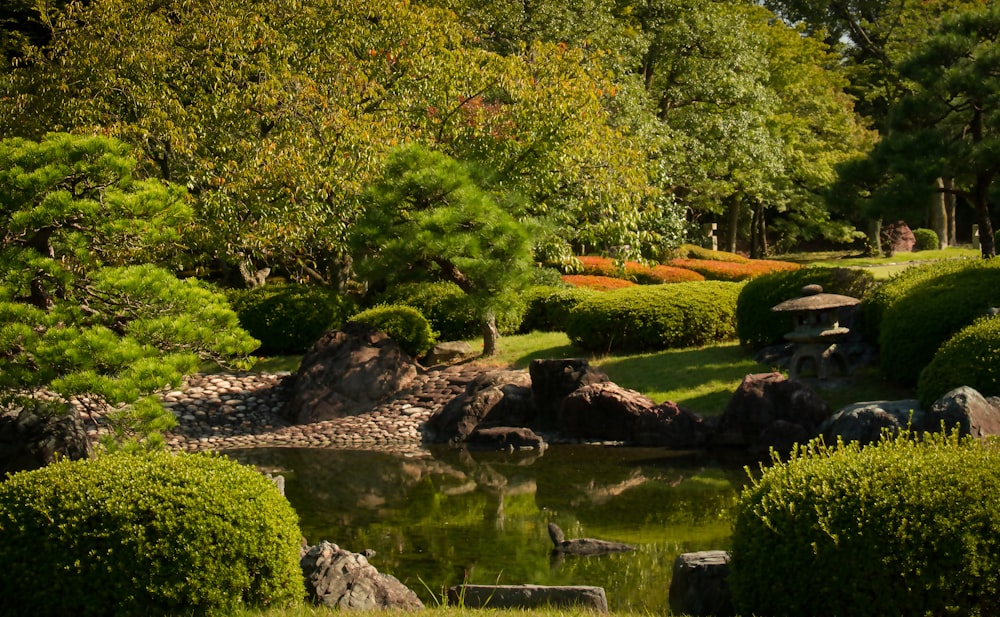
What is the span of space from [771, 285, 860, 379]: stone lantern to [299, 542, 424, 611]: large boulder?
32.0 feet

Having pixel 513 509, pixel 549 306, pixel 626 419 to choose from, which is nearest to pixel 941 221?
pixel 549 306

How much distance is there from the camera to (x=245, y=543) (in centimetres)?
610

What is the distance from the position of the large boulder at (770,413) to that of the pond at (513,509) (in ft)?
2.03

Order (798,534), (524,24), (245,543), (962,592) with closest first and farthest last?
(962,592) → (798,534) → (245,543) → (524,24)

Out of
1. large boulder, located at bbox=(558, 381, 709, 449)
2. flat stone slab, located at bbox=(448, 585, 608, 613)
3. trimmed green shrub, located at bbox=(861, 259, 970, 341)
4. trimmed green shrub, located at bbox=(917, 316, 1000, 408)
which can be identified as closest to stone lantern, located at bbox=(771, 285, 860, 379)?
trimmed green shrub, located at bbox=(861, 259, 970, 341)

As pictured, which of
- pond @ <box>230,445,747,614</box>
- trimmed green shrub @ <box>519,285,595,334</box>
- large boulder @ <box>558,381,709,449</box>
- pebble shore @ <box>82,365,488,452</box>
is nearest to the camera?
pond @ <box>230,445,747,614</box>

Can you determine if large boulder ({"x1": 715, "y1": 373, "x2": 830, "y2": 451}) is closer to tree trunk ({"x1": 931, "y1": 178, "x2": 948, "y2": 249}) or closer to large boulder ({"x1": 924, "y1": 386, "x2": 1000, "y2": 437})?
large boulder ({"x1": 924, "y1": 386, "x2": 1000, "y2": 437})

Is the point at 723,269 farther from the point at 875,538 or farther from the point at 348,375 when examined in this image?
the point at 875,538

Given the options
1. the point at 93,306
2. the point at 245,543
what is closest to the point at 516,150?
the point at 93,306

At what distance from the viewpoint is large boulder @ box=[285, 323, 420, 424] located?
56.4 feet

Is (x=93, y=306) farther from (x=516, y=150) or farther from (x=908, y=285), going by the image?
(x=908, y=285)

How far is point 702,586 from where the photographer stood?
6.80m

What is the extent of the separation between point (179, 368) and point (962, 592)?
6834 mm

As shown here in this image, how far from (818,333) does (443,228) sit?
5.93m
